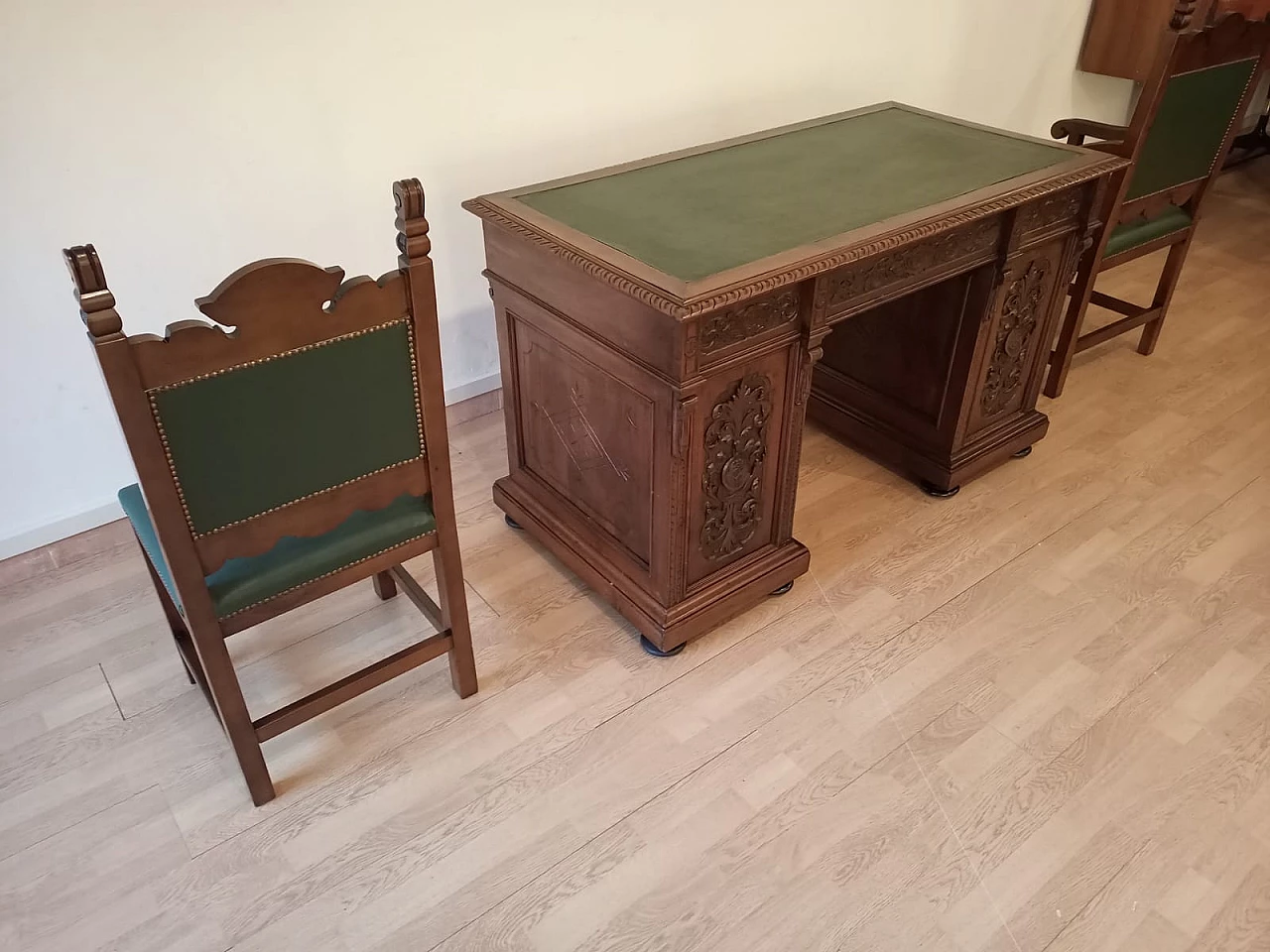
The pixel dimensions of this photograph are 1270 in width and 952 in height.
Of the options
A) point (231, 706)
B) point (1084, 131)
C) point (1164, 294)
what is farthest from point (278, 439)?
point (1164, 294)

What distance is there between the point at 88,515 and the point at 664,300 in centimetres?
157

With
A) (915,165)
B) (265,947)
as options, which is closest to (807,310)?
(915,165)

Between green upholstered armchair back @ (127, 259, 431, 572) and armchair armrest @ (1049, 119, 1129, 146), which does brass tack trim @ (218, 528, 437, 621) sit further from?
armchair armrest @ (1049, 119, 1129, 146)

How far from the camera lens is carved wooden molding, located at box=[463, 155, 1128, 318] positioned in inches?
58.6

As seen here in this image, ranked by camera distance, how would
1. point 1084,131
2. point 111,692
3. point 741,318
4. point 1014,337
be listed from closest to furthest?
point 741,318
point 111,692
point 1014,337
point 1084,131

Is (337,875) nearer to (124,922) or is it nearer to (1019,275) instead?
(124,922)

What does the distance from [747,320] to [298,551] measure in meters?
0.85

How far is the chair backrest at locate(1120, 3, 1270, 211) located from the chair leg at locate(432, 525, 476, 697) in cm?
208

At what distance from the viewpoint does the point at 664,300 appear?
1.48 m

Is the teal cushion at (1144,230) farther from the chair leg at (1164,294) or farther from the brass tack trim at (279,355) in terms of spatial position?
the brass tack trim at (279,355)

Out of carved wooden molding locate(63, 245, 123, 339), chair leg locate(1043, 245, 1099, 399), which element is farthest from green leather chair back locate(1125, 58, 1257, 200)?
carved wooden molding locate(63, 245, 123, 339)

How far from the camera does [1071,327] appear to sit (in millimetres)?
2734

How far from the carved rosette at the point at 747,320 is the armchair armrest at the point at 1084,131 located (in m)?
1.41

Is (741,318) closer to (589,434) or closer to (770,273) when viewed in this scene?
(770,273)
